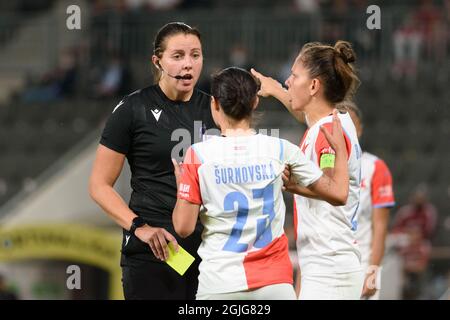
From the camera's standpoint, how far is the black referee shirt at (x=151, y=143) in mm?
5195

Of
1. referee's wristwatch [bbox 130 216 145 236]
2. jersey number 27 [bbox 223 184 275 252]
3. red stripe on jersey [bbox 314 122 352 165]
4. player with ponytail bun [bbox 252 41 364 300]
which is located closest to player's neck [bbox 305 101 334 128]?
player with ponytail bun [bbox 252 41 364 300]

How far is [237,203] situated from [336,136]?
0.64m

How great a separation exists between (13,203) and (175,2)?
15.0 ft

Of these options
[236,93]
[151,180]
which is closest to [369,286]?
[151,180]

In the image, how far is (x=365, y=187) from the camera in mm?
6848

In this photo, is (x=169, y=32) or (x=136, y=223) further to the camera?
(x=169, y=32)

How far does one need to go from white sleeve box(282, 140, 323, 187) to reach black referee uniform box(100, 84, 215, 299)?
801 mm

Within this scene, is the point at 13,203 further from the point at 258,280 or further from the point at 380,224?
the point at 258,280

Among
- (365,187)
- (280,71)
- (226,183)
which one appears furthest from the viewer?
(280,71)

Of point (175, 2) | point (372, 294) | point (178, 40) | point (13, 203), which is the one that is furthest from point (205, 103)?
point (175, 2)

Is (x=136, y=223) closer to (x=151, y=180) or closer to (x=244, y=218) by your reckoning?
(x=151, y=180)

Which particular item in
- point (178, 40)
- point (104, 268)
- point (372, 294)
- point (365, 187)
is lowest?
point (104, 268)

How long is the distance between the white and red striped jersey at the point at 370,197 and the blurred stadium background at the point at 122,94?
4.77 meters

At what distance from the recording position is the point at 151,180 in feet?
17.2
